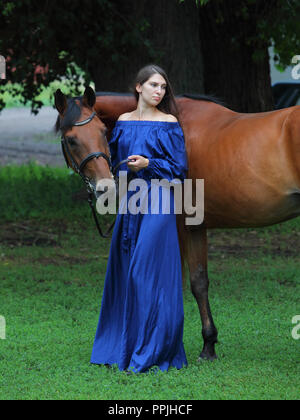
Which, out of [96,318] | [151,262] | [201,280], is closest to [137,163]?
[151,262]

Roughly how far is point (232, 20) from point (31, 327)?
674 centimetres

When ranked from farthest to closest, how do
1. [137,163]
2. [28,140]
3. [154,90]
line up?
[28,140]
[154,90]
[137,163]

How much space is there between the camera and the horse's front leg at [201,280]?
555 cm

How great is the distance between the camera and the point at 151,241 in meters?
4.99

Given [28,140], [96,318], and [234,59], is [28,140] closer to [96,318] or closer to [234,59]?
A: [234,59]

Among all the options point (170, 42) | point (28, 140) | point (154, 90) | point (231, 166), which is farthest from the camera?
point (28, 140)

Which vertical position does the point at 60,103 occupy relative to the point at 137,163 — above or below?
above

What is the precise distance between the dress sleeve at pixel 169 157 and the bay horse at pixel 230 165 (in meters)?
0.33

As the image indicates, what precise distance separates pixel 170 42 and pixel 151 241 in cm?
643

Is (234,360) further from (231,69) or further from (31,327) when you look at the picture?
(231,69)

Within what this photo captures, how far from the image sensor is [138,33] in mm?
10570

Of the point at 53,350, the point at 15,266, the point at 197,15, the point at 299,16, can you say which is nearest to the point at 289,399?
the point at 53,350

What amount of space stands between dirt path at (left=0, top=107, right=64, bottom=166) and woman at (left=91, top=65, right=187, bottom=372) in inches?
394

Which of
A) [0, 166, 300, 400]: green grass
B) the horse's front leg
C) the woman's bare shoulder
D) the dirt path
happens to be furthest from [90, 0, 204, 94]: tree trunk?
the woman's bare shoulder
